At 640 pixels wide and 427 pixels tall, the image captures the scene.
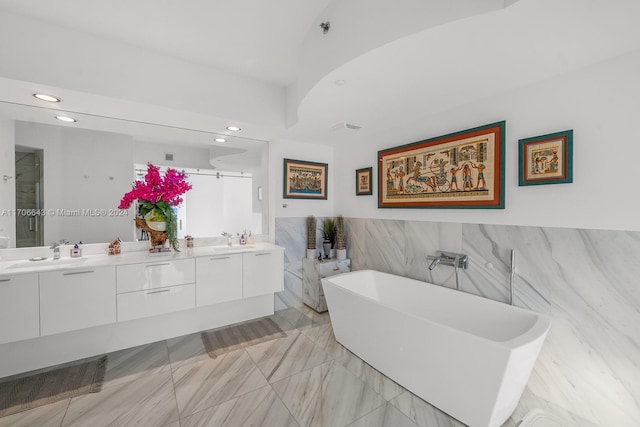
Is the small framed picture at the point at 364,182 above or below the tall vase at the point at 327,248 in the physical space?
above

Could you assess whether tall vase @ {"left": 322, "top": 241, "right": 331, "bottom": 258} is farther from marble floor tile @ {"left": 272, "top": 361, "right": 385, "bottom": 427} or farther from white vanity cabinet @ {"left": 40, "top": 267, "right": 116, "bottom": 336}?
white vanity cabinet @ {"left": 40, "top": 267, "right": 116, "bottom": 336}

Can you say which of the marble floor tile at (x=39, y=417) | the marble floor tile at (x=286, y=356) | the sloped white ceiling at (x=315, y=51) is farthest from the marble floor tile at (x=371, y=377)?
the sloped white ceiling at (x=315, y=51)

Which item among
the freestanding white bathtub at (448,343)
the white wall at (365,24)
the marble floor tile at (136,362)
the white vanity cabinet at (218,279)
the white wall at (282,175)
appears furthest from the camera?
the white wall at (282,175)

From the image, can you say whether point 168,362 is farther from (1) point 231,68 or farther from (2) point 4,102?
(1) point 231,68

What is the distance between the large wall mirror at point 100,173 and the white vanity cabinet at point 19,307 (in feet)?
2.26

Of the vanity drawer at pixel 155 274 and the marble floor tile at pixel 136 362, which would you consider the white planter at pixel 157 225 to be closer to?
the vanity drawer at pixel 155 274

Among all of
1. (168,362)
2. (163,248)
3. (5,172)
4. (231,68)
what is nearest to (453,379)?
(168,362)

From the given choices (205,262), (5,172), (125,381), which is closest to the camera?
(125,381)

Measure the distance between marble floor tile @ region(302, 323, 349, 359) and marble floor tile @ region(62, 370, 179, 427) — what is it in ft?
4.25

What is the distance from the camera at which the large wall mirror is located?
2473mm

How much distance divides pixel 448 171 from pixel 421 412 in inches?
78.4

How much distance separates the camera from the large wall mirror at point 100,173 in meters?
2.47

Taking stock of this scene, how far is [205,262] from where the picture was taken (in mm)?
2779

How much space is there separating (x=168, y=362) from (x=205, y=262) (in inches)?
36.4
